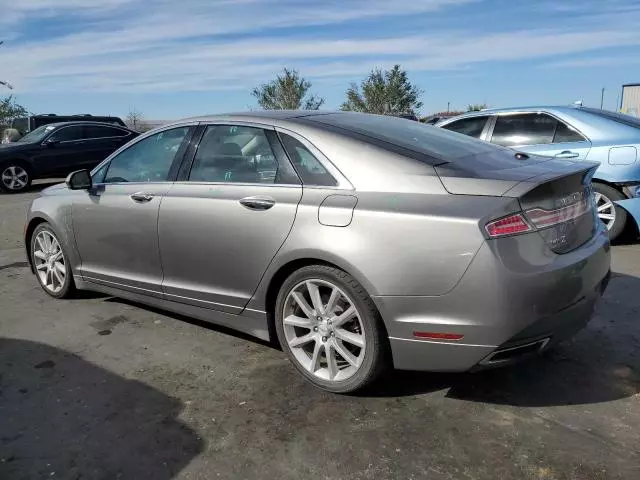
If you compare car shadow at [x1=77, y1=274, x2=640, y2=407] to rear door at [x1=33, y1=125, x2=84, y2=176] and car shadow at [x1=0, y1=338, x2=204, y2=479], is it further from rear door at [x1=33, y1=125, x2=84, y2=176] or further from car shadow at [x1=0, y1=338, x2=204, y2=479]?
rear door at [x1=33, y1=125, x2=84, y2=176]

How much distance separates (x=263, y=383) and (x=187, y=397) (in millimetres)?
441

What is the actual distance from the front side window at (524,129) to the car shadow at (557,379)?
3474 millimetres

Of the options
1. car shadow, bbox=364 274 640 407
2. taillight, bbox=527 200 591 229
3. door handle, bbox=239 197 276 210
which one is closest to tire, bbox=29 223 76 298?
door handle, bbox=239 197 276 210

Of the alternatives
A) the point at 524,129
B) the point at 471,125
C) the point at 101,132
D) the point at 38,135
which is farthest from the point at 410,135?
the point at 38,135

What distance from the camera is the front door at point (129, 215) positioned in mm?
4145

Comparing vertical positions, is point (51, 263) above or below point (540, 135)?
below

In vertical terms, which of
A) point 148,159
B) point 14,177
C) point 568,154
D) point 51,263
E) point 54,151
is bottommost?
point 14,177

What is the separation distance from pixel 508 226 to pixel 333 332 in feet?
3.60

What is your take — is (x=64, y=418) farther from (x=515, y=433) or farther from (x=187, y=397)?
(x=515, y=433)

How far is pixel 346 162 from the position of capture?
3232mm

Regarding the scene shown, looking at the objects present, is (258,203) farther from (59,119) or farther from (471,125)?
(59,119)

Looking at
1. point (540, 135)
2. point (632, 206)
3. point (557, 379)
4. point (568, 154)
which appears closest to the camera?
point (557, 379)

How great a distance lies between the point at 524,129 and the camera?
23.3 feet

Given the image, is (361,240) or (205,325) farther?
(205,325)
